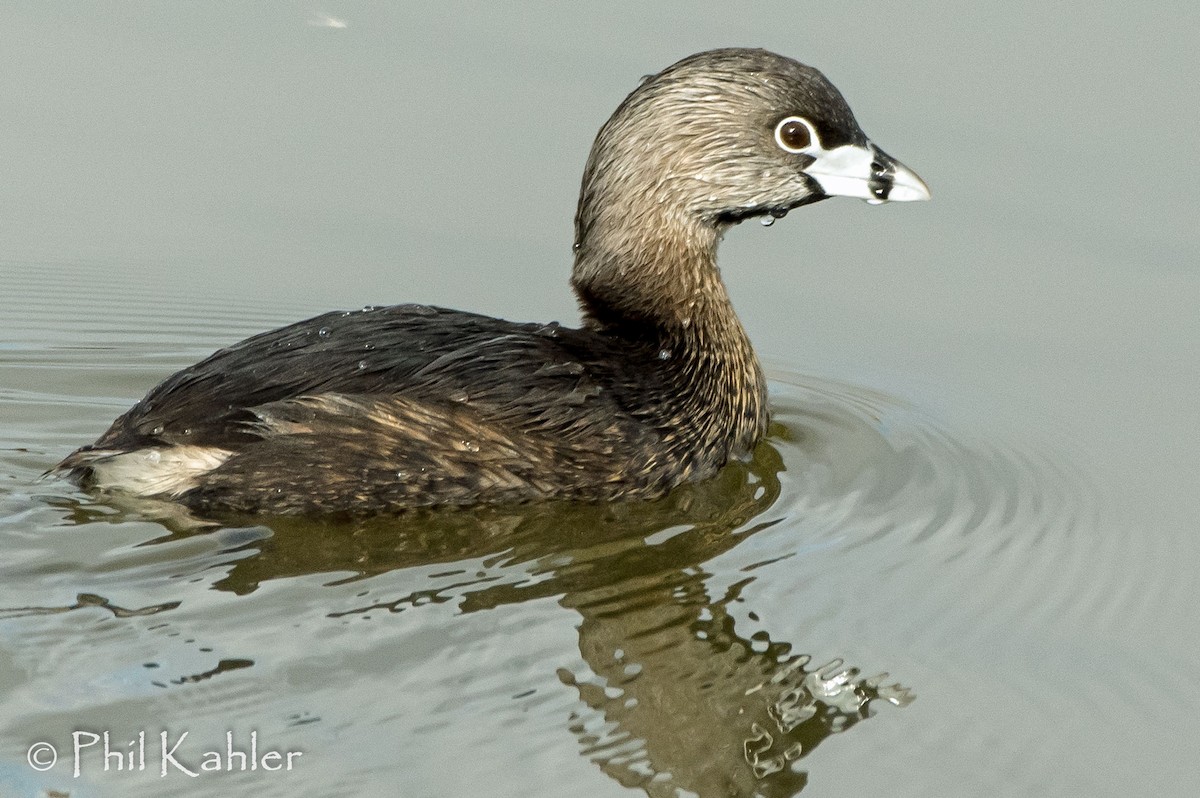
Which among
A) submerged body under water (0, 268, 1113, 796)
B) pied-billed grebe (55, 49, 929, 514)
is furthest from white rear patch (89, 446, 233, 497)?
submerged body under water (0, 268, 1113, 796)

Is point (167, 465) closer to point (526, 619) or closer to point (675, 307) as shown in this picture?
point (526, 619)

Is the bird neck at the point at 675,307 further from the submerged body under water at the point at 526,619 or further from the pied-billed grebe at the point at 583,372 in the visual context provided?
the submerged body under water at the point at 526,619

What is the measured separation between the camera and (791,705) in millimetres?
5047

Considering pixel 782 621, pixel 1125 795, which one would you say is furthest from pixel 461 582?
pixel 1125 795

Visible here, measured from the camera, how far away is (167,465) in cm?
579

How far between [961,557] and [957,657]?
0.78 metres

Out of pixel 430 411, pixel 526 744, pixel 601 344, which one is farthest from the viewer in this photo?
pixel 601 344

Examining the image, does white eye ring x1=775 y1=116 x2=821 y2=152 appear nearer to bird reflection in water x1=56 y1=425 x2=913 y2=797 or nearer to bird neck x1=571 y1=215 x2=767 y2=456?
bird neck x1=571 y1=215 x2=767 y2=456

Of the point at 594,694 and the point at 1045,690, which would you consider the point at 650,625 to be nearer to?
the point at 594,694

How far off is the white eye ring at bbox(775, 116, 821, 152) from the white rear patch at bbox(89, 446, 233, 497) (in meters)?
2.35

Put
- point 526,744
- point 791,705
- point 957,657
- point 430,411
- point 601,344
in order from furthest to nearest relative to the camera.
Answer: point 601,344 → point 430,411 → point 957,657 → point 791,705 → point 526,744

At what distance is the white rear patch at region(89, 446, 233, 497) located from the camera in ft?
19.0

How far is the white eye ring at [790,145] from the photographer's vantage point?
6.77 meters

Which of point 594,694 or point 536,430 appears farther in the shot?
point 536,430
